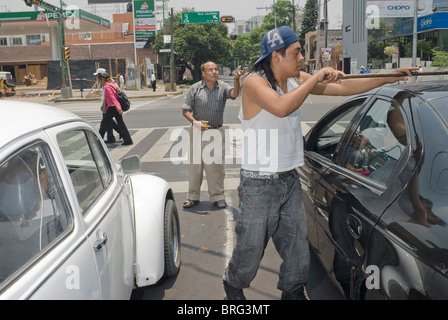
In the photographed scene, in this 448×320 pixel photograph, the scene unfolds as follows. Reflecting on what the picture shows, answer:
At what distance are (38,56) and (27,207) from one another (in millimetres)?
62186

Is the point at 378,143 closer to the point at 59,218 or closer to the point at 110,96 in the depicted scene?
the point at 59,218

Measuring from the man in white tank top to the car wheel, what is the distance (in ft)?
2.50

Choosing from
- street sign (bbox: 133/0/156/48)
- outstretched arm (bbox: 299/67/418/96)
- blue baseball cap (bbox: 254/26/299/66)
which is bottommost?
outstretched arm (bbox: 299/67/418/96)

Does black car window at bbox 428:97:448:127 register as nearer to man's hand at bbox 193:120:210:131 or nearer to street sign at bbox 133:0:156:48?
man's hand at bbox 193:120:210:131

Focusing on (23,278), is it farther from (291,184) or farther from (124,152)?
(124,152)

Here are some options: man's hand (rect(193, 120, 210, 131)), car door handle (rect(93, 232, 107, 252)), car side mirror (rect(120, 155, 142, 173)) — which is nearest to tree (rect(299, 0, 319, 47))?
man's hand (rect(193, 120, 210, 131))

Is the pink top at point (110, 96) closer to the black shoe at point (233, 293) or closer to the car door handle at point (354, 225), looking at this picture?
the black shoe at point (233, 293)

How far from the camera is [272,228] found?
2.94m

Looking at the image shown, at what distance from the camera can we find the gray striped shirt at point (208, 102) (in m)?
5.59

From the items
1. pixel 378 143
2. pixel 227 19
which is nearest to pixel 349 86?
pixel 378 143

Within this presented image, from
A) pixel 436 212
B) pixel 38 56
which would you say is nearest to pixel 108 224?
pixel 436 212

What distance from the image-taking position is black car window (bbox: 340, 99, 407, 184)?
8.67 ft

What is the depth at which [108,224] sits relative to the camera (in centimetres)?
241

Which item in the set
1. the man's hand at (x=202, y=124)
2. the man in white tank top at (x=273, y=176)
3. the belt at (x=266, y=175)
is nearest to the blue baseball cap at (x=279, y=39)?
the man in white tank top at (x=273, y=176)
